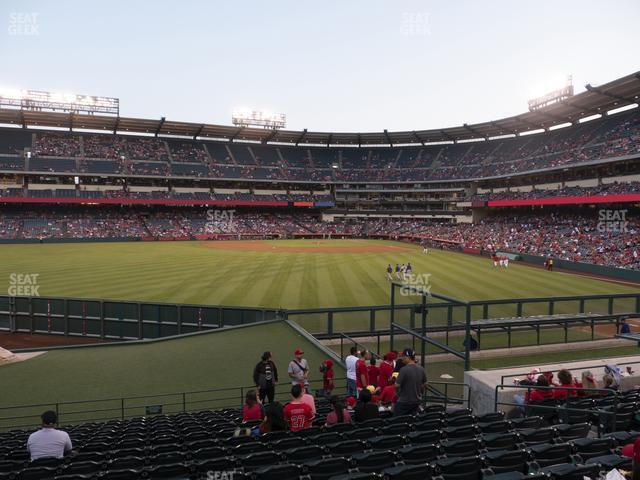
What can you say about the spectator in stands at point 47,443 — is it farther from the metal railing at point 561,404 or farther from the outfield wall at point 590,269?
the outfield wall at point 590,269

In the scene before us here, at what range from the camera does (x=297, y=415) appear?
696 centimetres

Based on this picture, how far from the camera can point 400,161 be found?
91.2m

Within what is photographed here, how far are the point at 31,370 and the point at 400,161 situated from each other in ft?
279

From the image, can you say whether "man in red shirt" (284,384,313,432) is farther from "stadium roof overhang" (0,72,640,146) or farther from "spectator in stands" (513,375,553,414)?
"stadium roof overhang" (0,72,640,146)

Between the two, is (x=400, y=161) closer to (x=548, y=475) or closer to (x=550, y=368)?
(x=550, y=368)

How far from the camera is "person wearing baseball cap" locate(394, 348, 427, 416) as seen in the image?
305 inches

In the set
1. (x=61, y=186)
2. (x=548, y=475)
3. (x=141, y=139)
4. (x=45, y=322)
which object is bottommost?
(x=45, y=322)

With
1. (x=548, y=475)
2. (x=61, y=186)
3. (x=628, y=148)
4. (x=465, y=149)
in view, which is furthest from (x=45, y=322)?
(x=465, y=149)

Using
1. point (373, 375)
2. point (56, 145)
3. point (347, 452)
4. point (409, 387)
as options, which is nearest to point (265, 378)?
point (373, 375)

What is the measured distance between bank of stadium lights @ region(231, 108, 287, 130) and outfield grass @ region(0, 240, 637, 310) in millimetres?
50733

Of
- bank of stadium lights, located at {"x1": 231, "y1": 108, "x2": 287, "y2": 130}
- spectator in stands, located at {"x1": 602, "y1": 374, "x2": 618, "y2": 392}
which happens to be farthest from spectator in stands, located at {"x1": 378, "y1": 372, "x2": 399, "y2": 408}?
bank of stadium lights, located at {"x1": 231, "y1": 108, "x2": 287, "y2": 130}

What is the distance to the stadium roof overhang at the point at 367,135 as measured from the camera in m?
50.8

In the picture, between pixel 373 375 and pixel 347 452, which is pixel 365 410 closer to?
→ pixel 347 452

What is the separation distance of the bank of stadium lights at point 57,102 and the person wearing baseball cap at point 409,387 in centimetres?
8108
